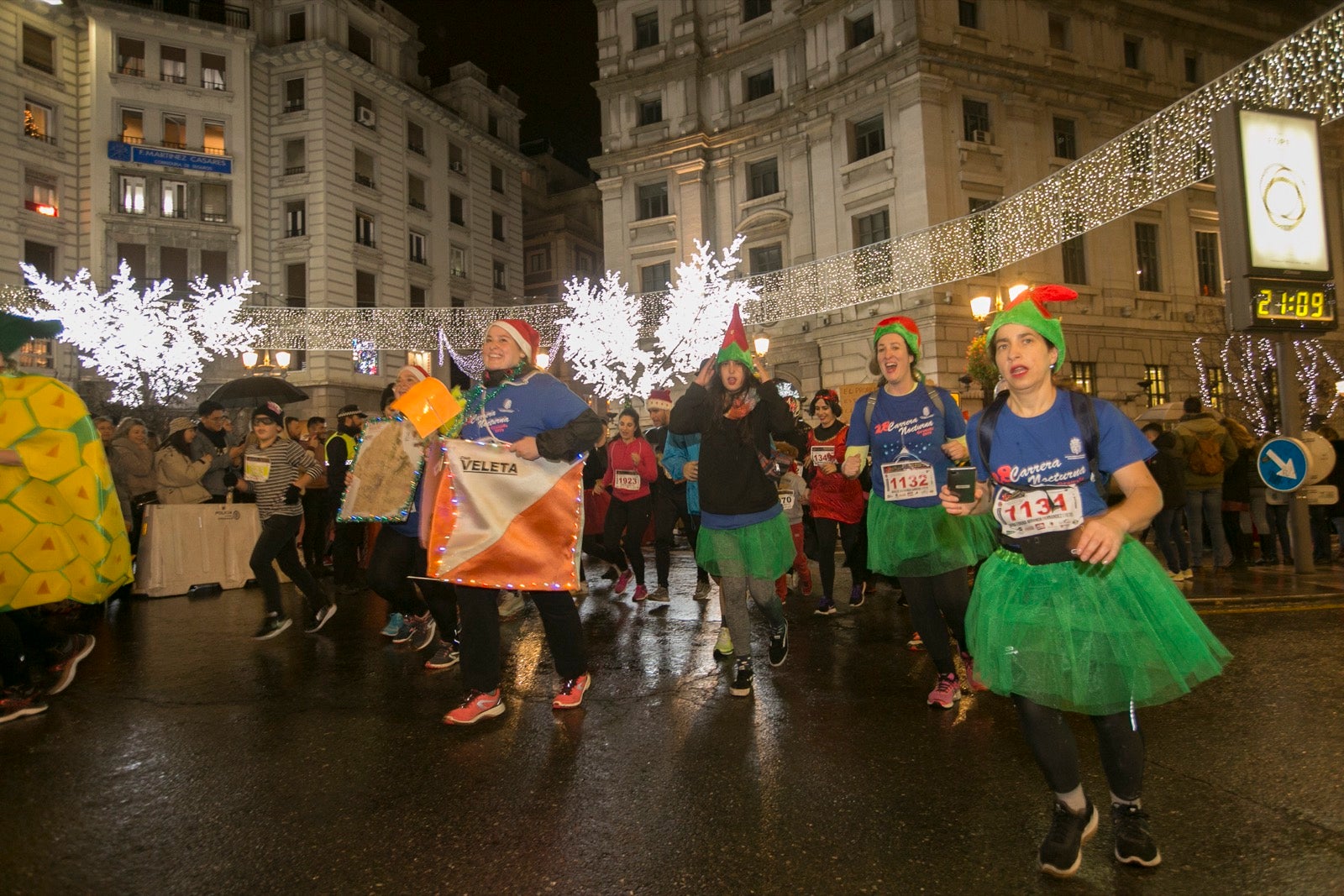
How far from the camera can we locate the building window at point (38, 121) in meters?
30.7

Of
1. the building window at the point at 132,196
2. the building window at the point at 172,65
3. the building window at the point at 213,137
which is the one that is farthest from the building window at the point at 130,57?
the building window at the point at 132,196

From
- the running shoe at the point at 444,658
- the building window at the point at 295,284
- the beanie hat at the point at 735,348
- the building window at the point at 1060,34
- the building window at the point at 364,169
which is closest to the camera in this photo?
the beanie hat at the point at 735,348

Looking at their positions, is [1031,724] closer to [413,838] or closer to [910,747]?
[910,747]

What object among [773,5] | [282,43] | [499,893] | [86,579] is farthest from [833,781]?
[282,43]

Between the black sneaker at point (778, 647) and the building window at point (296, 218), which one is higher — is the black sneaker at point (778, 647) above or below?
below

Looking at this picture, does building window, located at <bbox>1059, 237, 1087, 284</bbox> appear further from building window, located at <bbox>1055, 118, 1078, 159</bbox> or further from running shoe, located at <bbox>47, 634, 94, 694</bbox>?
running shoe, located at <bbox>47, 634, 94, 694</bbox>

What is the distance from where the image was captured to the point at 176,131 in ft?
110

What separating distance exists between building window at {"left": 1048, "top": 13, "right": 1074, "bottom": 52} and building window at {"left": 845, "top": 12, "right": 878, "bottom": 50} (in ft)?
20.1

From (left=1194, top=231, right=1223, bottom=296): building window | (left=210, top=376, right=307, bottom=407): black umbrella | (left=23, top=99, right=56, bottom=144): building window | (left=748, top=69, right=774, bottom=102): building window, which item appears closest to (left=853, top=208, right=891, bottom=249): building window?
(left=748, top=69, right=774, bottom=102): building window

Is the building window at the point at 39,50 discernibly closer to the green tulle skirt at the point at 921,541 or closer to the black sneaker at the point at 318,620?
the black sneaker at the point at 318,620

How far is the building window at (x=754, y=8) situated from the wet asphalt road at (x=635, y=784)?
99.9 feet

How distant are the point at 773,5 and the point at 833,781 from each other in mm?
32205

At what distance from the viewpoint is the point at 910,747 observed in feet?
12.9

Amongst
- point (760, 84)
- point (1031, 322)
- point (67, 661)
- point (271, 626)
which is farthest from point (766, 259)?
point (1031, 322)
